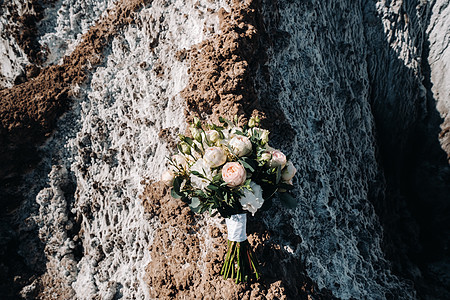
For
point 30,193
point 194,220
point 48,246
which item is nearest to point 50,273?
point 48,246

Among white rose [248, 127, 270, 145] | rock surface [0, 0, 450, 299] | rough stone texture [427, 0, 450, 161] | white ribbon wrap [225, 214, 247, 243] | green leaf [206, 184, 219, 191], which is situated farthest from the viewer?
rough stone texture [427, 0, 450, 161]

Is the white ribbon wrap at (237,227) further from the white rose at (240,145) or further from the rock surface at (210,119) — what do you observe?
the white rose at (240,145)

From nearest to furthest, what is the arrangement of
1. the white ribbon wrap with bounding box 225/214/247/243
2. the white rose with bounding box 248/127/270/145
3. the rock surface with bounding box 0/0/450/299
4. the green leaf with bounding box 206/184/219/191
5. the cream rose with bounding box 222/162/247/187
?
the cream rose with bounding box 222/162/247/187
the green leaf with bounding box 206/184/219/191
the white rose with bounding box 248/127/270/145
the white ribbon wrap with bounding box 225/214/247/243
the rock surface with bounding box 0/0/450/299

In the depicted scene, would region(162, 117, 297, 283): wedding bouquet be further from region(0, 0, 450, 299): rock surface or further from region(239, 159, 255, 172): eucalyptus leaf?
region(0, 0, 450, 299): rock surface

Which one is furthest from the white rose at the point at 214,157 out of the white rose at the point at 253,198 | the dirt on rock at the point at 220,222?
the dirt on rock at the point at 220,222

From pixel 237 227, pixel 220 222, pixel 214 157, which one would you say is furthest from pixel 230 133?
pixel 220 222

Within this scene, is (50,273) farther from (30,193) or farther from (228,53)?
(228,53)

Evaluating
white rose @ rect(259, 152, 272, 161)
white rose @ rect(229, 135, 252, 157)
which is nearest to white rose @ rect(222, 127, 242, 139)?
white rose @ rect(229, 135, 252, 157)

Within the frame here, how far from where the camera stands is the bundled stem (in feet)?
6.23

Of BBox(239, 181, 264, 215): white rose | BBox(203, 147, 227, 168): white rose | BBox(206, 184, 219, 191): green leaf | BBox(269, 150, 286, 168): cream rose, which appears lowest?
BBox(239, 181, 264, 215): white rose

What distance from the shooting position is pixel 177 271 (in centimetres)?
224

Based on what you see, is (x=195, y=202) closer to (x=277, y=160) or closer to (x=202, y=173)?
(x=202, y=173)

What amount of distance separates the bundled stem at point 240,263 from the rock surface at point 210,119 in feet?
0.30

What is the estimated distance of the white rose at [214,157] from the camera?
1552mm
